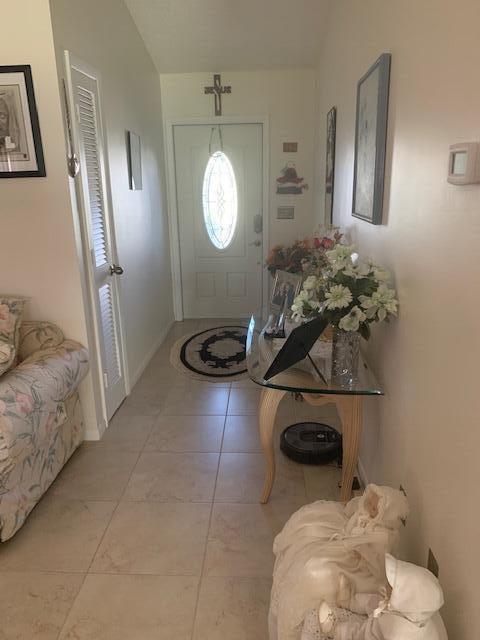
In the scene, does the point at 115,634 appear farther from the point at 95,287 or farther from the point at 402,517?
the point at 95,287

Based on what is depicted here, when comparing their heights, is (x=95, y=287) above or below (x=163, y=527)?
above

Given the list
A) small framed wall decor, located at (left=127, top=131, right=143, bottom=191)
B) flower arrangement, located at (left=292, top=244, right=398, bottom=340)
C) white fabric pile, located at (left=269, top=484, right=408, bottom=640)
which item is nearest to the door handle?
small framed wall decor, located at (left=127, top=131, right=143, bottom=191)

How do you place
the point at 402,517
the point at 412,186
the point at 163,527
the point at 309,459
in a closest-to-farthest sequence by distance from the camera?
the point at 402,517, the point at 412,186, the point at 163,527, the point at 309,459

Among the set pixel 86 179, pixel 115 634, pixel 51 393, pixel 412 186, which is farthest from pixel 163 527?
pixel 86 179

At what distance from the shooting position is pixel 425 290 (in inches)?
54.1

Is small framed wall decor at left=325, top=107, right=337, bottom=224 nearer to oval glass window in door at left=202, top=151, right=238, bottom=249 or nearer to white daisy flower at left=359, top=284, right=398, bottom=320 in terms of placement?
oval glass window in door at left=202, top=151, right=238, bottom=249

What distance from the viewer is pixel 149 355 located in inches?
154

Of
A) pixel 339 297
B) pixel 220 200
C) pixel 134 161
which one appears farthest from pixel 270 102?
pixel 339 297

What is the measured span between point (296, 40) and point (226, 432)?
125 inches

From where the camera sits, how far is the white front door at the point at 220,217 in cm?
456

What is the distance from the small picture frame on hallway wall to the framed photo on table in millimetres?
450

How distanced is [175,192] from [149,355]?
5.82 feet

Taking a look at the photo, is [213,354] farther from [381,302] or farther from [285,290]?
[381,302]

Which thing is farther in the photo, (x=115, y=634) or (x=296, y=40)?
(x=296, y=40)
